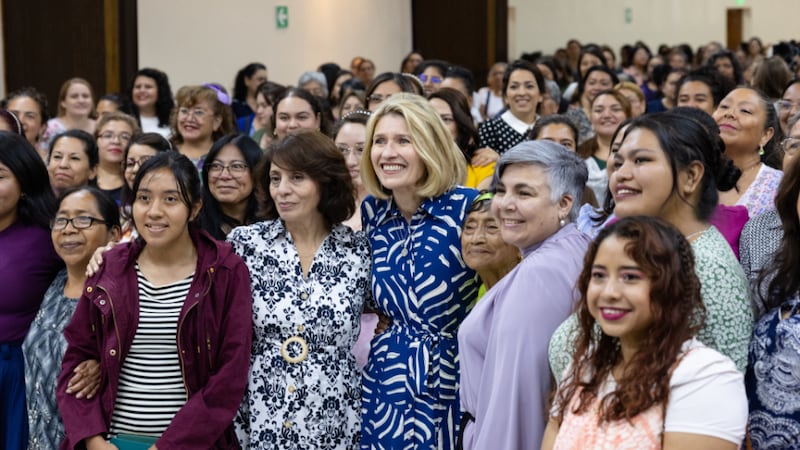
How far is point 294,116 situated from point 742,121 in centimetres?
228

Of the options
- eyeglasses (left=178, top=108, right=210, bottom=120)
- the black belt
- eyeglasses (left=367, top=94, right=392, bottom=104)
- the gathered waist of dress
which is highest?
Result: eyeglasses (left=367, top=94, right=392, bottom=104)

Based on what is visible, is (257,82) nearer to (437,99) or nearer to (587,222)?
(437,99)

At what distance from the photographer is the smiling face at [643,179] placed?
9.78ft

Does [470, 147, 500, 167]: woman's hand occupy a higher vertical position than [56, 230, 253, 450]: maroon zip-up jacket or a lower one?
higher

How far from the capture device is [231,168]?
4562mm

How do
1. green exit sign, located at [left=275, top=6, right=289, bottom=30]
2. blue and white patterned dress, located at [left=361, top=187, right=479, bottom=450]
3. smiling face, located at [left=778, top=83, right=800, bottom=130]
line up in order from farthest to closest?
green exit sign, located at [left=275, top=6, right=289, bottom=30] < smiling face, located at [left=778, top=83, right=800, bottom=130] < blue and white patterned dress, located at [left=361, top=187, right=479, bottom=450]

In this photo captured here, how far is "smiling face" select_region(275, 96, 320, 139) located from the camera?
19.0ft

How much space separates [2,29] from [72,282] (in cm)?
634

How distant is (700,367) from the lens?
8.33 feet

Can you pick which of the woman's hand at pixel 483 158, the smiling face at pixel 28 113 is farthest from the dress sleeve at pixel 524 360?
the smiling face at pixel 28 113

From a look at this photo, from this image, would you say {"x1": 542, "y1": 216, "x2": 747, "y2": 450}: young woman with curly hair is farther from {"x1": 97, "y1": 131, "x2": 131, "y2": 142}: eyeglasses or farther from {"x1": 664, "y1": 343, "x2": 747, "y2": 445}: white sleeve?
{"x1": 97, "y1": 131, "x2": 131, "y2": 142}: eyeglasses

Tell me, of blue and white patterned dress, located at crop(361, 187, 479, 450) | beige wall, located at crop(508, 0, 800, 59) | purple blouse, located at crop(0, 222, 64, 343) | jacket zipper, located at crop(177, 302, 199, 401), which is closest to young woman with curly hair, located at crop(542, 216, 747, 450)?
blue and white patterned dress, located at crop(361, 187, 479, 450)

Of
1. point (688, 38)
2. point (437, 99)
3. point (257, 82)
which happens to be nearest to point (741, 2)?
point (688, 38)

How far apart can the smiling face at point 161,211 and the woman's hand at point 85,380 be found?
44 cm
